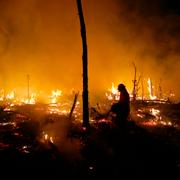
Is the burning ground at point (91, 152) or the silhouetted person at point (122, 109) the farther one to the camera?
the silhouetted person at point (122, 109)

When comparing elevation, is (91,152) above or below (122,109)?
below

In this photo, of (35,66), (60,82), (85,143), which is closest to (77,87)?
(60,82)

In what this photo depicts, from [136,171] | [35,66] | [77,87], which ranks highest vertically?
[35,66]

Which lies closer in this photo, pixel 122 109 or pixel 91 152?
pixel 91 152

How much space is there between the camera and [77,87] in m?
79.7

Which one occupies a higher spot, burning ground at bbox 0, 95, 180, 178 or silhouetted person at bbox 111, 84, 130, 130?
silhouetted person at bbox 111, 84, 130, 130

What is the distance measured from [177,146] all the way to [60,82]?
75.8 metres

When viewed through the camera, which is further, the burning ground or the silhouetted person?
the silhouetted person

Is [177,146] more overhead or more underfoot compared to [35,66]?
more underfoot

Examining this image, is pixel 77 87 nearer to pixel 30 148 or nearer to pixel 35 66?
pixel 35 66

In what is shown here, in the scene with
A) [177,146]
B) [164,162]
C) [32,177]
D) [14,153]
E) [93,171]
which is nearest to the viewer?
[32,177]

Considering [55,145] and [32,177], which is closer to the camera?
[32,177]

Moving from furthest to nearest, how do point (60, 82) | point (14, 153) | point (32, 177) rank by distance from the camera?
point (60, 82)
point (14, 153)
point (32, 177)

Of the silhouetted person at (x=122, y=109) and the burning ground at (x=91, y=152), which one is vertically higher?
the silhouetted person at (x=122, y=109)
